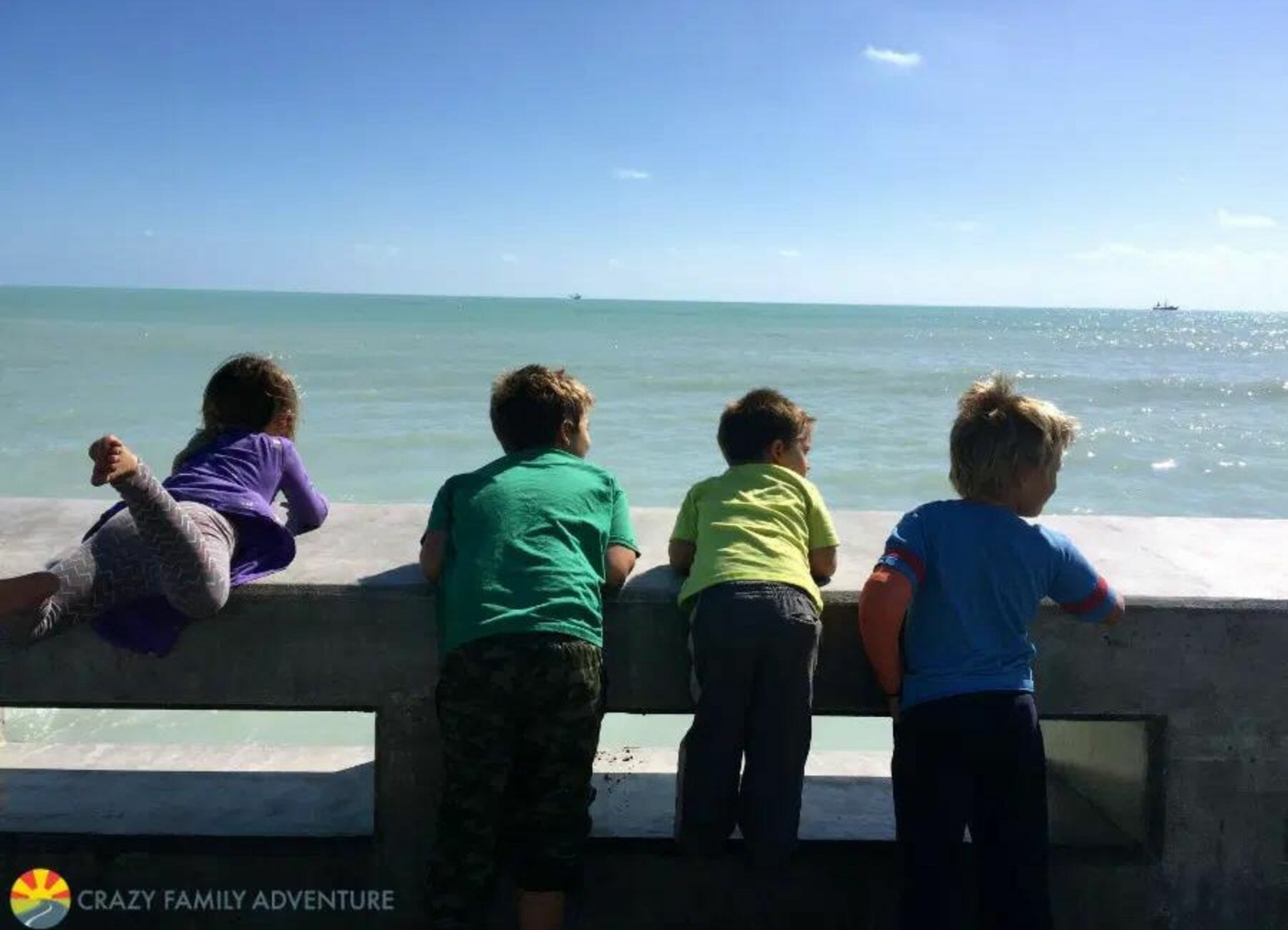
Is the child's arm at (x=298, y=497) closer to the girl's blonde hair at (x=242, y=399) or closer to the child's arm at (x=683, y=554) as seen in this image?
the girl's blonde hair at (x=242, y=399)

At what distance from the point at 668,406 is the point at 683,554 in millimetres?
21273

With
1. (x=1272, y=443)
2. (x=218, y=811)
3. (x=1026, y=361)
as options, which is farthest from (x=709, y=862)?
(x=1026, y=361)

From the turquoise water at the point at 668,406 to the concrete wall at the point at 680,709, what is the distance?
9703 mm

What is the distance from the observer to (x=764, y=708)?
8.14 ft

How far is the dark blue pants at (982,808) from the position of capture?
237cm

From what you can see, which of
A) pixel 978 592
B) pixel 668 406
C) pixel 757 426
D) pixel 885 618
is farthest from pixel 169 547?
pixel 668 406

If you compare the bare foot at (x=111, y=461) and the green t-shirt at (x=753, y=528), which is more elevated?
the bare foot at (x=111, y=461)

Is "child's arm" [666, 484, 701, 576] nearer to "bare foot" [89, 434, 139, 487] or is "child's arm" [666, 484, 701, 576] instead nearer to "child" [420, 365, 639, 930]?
"child" [420, 365, 639, 930]

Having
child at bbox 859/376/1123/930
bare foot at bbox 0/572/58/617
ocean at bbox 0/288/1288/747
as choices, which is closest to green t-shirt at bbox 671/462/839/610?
child at bbox 859/376/1123/930

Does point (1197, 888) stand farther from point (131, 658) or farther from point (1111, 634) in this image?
point (131, 658)

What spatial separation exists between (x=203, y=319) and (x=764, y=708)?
86898mm

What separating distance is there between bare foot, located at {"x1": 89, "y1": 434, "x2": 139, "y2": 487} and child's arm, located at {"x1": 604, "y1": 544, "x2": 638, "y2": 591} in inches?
42.2

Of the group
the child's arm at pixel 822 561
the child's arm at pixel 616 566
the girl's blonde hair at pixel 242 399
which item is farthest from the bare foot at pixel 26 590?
the child's arm at pixel 822 561

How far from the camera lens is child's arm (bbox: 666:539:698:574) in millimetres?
2709
